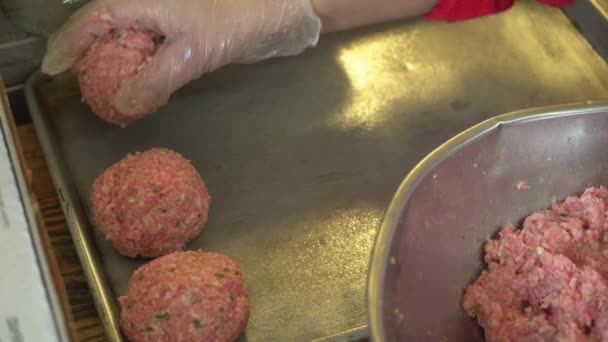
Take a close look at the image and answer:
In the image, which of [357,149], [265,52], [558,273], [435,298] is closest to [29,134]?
[265,52]

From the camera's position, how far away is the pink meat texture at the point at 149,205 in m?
1.05

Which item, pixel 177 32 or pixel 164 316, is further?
pixel 177 32

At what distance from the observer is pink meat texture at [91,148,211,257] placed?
41.4 inches

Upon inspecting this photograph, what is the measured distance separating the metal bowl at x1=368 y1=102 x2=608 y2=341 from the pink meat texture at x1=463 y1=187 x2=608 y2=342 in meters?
0.02

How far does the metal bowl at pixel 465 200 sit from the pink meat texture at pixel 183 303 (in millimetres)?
288

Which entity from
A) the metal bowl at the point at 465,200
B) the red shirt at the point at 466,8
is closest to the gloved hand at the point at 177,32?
the red shirt at the point at 466,8

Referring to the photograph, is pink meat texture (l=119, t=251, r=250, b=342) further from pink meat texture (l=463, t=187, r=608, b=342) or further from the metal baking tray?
pink meat texture (l=463, t=187, r=608, b=342)

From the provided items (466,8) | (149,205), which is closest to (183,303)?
(149,205)

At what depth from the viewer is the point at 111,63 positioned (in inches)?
44.5

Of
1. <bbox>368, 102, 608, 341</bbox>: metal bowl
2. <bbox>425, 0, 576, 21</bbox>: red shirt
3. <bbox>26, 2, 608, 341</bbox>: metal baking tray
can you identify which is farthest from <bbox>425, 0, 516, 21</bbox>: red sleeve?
<bbox>368, 102, 608, 341</bbox>: metal bowl

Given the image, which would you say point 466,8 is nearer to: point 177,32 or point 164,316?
point 177,32

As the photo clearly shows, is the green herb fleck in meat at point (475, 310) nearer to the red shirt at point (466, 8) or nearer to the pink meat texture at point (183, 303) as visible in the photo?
the pink meat texture at point (183, 303)

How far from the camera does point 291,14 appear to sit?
4.09ft

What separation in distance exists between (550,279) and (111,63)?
2.59ft
